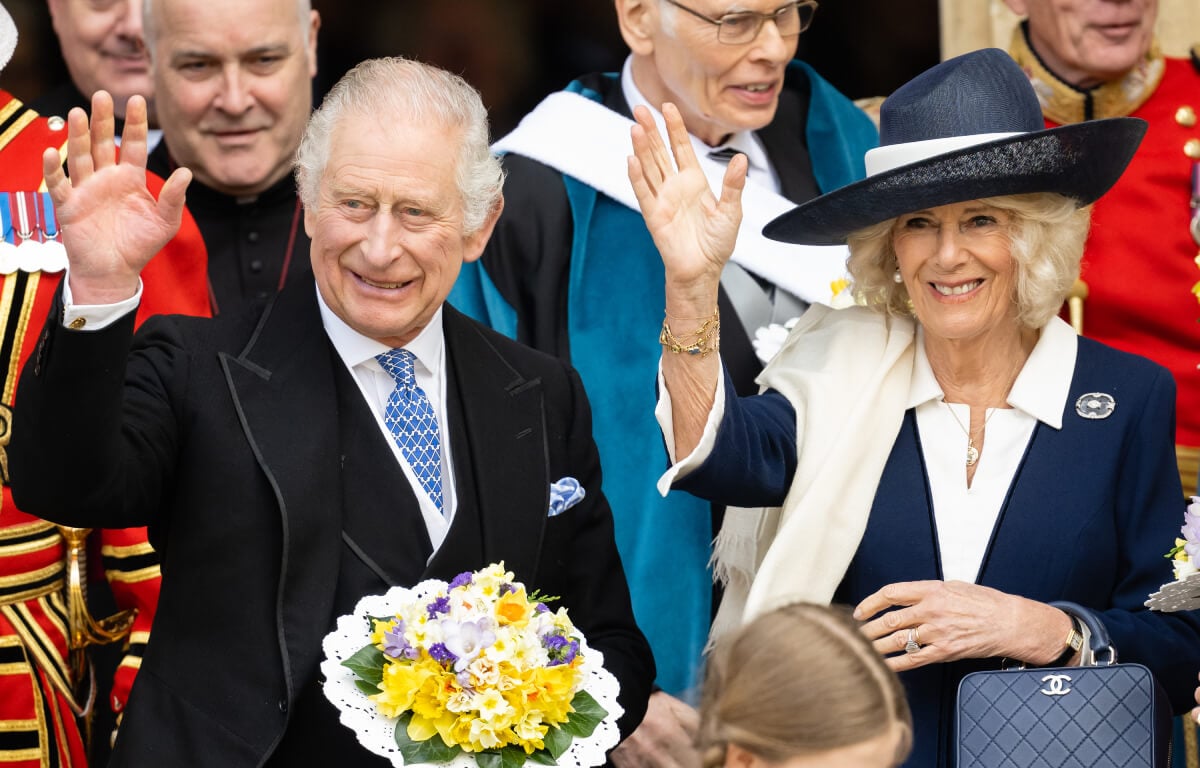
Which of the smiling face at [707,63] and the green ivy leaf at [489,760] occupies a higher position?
the smiling face at [707,63]

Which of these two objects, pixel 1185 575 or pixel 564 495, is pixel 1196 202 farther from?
pixel 564 495

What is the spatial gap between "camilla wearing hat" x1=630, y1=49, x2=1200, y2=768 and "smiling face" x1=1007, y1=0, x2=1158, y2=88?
1165mm

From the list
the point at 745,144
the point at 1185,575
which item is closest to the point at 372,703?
the point at 1185,575

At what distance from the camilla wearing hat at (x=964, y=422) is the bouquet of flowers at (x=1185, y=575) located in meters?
0.14

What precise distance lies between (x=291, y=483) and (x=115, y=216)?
0.54 metres

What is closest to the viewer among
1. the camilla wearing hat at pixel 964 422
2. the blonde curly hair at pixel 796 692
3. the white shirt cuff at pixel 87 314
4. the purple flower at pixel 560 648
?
the blonde curly hair at pixel 796 692

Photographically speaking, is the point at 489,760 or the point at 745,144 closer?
the point at 489,760

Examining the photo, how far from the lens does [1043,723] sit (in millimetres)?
3201

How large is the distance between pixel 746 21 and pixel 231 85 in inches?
46.3

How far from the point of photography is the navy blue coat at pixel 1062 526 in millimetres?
3422

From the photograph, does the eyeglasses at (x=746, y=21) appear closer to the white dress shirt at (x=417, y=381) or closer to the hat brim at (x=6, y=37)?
the white dress shirt at (x=417, y=381)

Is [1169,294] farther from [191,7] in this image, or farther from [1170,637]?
[191,7]

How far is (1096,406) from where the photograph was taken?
3504 millimetres

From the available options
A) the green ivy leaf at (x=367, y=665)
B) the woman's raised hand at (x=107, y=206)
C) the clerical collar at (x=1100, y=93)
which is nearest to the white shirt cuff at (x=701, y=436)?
the green ivy leaf at (x=367, y=665)
